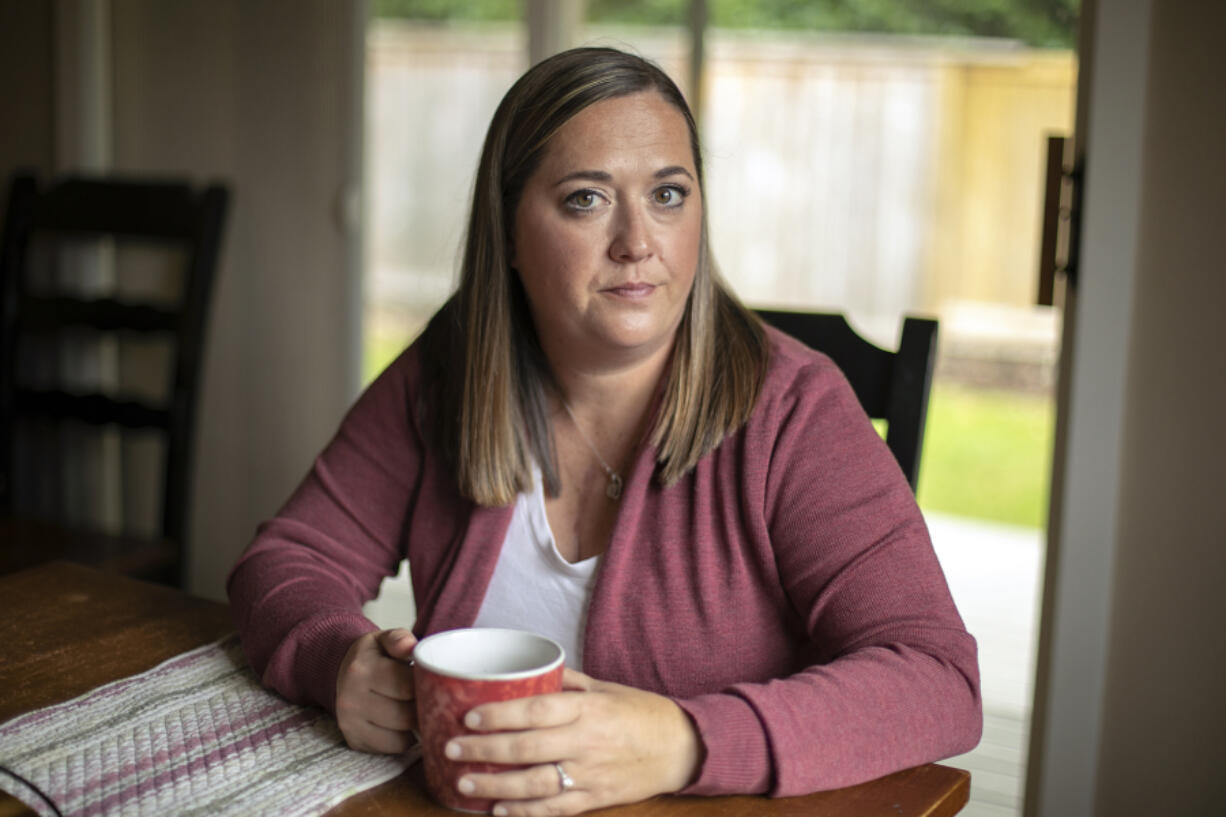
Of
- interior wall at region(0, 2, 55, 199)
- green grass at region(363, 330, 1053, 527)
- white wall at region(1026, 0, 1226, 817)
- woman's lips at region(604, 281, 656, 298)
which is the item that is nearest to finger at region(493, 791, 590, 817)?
woman's lips at region(604, 281, 656, 298)

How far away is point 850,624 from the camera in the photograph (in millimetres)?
936

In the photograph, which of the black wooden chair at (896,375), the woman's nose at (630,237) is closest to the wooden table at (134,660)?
the black wooden chair at (896,375)

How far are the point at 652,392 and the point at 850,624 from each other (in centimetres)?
37

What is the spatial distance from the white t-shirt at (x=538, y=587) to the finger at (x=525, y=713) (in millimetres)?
366

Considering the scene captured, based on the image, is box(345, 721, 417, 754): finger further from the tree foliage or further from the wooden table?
the tree foliage

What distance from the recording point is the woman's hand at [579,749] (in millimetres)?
711

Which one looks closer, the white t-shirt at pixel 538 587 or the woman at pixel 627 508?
the woman at pixel 627 508

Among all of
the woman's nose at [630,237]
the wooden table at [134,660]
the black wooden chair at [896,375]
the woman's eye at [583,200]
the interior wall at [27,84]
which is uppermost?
the interior wall at [27,84]

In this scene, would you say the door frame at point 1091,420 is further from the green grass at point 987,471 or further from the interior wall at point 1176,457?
the green grass at point 987,471

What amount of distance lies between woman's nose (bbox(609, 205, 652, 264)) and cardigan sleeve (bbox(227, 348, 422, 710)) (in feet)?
1.05

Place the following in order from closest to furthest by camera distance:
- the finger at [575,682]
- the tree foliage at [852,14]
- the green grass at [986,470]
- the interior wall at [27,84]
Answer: the finger at [575,682] → the tree foliage at [852,14] → the interior wall at [27,84] → the green grass at [986,470]

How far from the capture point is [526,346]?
1270 mm

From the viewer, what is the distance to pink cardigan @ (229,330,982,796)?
815 mm

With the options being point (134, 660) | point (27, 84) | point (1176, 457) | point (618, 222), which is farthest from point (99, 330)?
point (1176, 457)
